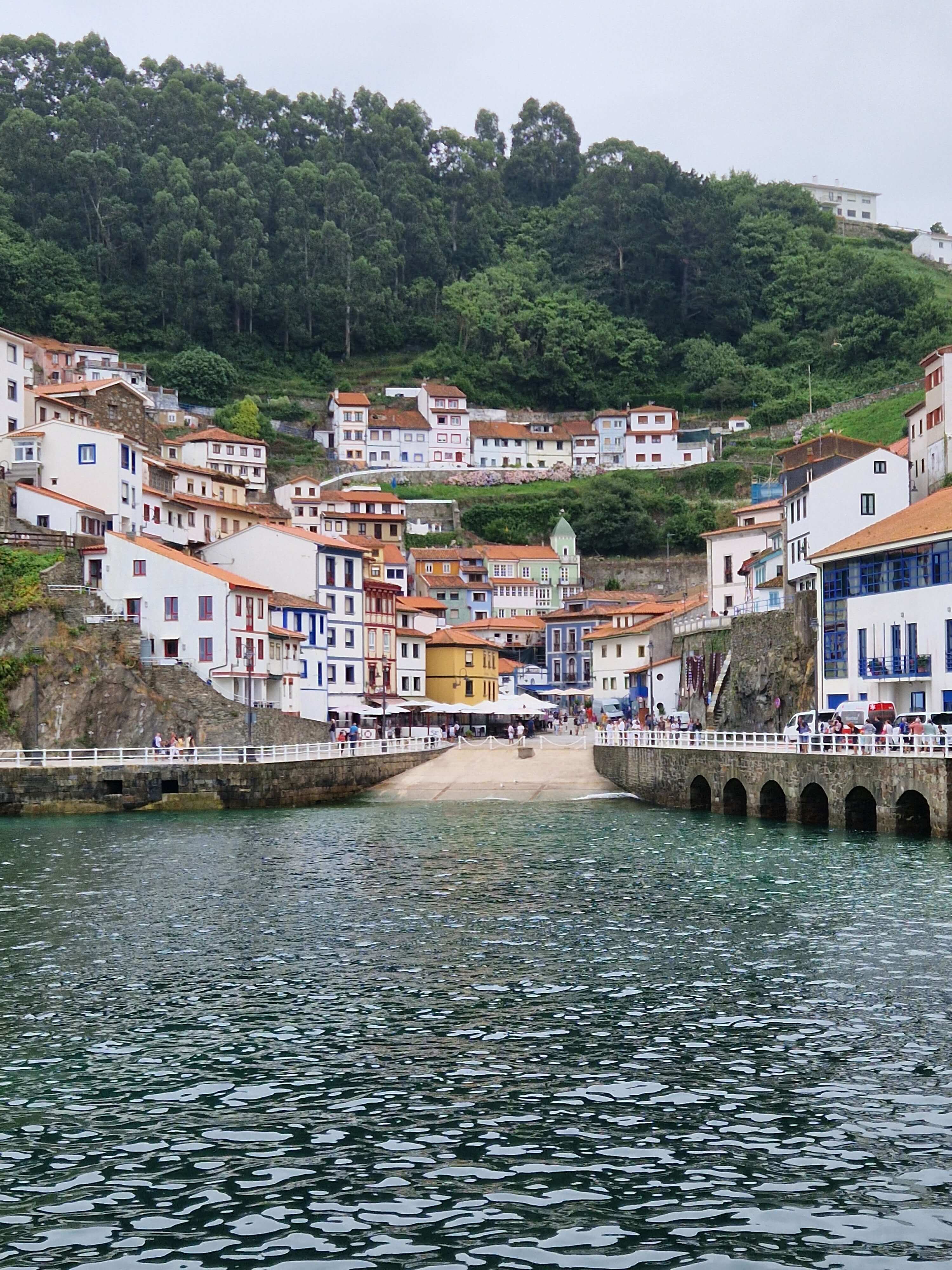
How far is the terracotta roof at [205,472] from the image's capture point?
102 m

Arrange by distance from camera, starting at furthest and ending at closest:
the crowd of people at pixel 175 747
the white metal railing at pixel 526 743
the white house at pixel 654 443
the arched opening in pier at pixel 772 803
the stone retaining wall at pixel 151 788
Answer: the white house at pixel 654 443
the white metal railing at pixel 526 743
the crowd of people at pixel 175 747
the stone retaining wall at pixel 151 788
the arched opening in pier at pixel 772 803

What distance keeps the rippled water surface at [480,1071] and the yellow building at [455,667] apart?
207ft

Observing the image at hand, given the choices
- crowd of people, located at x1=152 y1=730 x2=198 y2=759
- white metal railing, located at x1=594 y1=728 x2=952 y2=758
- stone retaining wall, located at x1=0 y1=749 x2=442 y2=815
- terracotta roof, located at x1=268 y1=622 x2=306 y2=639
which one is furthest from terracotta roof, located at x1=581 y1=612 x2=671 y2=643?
stone retaining wall, located at x1=0 y1=749 x2=442 y2=815

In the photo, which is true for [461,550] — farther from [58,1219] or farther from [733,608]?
[58,1219]

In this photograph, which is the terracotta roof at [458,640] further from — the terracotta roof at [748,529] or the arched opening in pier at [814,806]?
the arched opening in pier at [814,806]

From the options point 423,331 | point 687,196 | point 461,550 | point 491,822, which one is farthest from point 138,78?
point 491,822

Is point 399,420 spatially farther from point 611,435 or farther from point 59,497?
point 59,497

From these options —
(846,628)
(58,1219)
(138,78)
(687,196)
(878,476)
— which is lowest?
(58,1219)

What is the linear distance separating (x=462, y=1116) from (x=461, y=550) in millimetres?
108421

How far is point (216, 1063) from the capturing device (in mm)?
19562

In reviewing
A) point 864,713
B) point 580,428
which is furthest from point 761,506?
point 580,428

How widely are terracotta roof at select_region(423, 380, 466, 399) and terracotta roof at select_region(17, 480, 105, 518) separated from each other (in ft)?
236

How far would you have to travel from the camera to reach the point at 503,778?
66438mm

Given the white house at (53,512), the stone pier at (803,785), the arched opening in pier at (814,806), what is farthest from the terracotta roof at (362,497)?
the arched opening in pier at (814,806)
